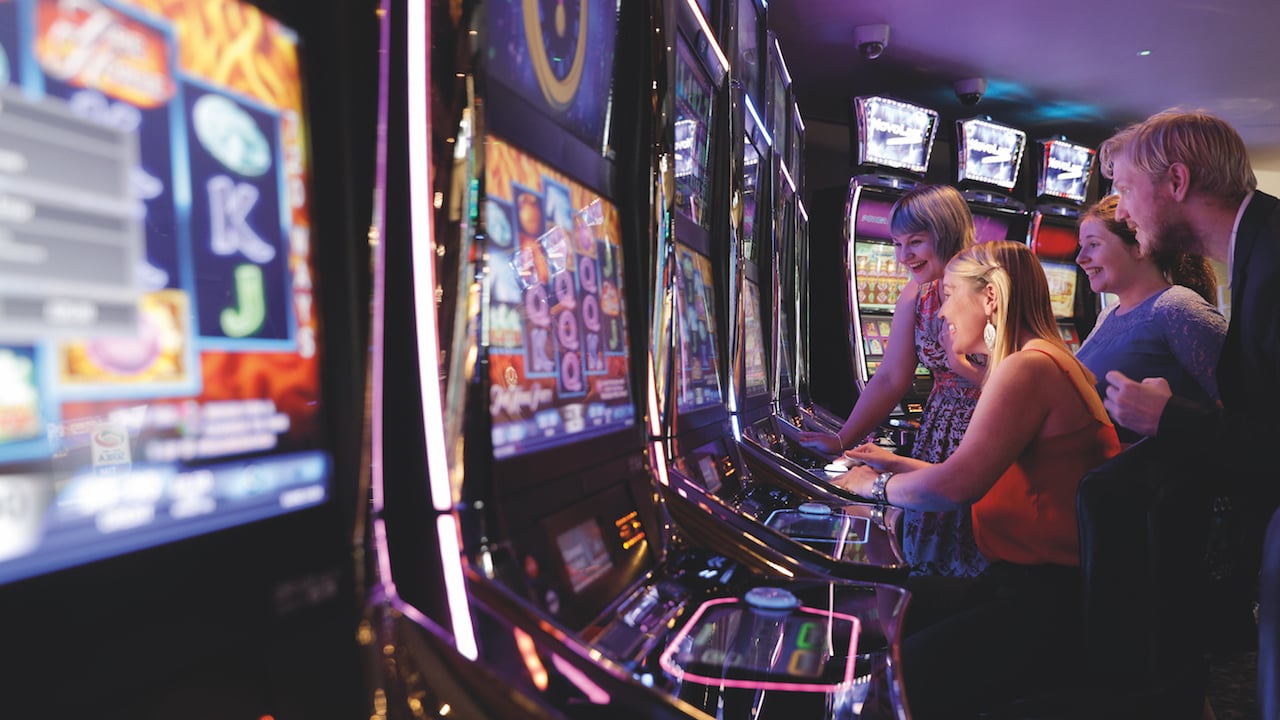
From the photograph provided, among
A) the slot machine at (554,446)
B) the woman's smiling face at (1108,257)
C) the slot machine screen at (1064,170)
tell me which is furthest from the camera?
the slot machine screen at (1064,170)

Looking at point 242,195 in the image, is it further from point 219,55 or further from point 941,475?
point 941,475

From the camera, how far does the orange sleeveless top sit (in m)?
1.94

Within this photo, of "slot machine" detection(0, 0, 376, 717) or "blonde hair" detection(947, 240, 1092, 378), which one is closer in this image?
"slot machine" detection(0, 0, 376, 717)

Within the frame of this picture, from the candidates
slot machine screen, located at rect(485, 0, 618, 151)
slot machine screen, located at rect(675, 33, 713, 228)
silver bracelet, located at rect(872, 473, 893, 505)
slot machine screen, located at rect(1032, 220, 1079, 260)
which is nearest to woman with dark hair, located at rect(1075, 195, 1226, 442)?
silver bracelet, located at rect(872, 473, 893, 505)

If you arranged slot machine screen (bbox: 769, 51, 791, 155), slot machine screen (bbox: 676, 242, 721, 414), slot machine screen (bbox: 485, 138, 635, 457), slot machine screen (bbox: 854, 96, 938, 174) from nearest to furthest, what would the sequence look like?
slot machine screen (bbox: 485, 138, 635, 457) → slot machine screen (bbox: 676, 242, 721, 414) → slot machine screen (bbox: 769, 51, 791, 155) → slot machine screen (bbox: 854, 96, 938, 174)

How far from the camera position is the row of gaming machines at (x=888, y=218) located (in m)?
5.26

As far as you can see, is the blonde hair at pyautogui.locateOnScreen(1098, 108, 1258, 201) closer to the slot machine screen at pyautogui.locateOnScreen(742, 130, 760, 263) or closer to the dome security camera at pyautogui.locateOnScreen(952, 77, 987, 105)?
the slot machine screen at pyautogui.locateOnScreen(742, 130, 760, 263)

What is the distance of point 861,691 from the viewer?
97 centimetres

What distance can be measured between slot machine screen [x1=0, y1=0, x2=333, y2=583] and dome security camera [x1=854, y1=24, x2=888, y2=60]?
5.54 m

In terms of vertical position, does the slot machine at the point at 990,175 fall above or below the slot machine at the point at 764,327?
above

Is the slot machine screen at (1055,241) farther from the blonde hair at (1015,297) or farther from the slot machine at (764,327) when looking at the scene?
the blonde hair at (1015,297)

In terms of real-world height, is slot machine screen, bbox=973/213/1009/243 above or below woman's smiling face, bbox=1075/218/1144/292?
above

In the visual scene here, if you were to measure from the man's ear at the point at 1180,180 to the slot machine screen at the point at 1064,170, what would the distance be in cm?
513

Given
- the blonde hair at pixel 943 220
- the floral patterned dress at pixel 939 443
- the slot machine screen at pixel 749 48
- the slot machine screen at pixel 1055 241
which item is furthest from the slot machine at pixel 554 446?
the slot machine screen at pixel 1055 241
